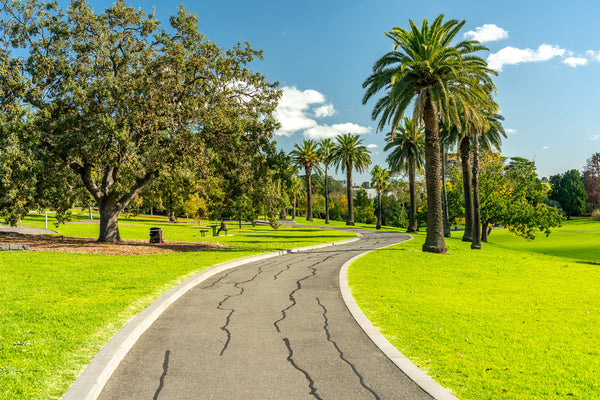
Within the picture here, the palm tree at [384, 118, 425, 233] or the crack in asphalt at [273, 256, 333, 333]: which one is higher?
the palm tree at [384, 118, 425, 233]

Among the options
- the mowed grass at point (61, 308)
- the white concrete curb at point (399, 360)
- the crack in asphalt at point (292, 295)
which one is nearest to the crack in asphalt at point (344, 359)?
the white concrete curb at point (399, 360)

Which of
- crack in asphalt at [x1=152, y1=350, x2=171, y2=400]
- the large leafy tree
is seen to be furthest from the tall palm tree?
crack in asphalt at [x1=152, y1=350, x2=171, y2=400]

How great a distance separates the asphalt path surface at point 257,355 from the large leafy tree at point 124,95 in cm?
1062

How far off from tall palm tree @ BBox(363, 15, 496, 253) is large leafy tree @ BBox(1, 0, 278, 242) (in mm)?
7635

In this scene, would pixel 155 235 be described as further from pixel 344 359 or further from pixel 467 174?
pixel 467 174

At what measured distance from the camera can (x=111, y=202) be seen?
20547 mm

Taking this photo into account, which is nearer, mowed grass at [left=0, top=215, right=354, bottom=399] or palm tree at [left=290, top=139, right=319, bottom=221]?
mowed grass at [left=0, top=215, right=354, bottom=399]

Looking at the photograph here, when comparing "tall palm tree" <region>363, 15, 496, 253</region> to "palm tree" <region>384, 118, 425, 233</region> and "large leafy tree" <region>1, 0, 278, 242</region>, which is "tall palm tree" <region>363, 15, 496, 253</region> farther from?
"palm tree" <region>384, 118, 425, 233</region>

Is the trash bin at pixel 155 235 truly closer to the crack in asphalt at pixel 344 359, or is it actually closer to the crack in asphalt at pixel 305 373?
the crack in asphalt at pixel 344 359

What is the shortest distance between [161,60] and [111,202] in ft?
27.2

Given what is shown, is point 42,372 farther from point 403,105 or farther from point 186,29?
point 403,105

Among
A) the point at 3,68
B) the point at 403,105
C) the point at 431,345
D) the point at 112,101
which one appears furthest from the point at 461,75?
the point at 3,68

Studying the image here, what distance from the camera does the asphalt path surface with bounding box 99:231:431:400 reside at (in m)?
4.30

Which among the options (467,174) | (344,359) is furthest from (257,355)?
(467,174)
